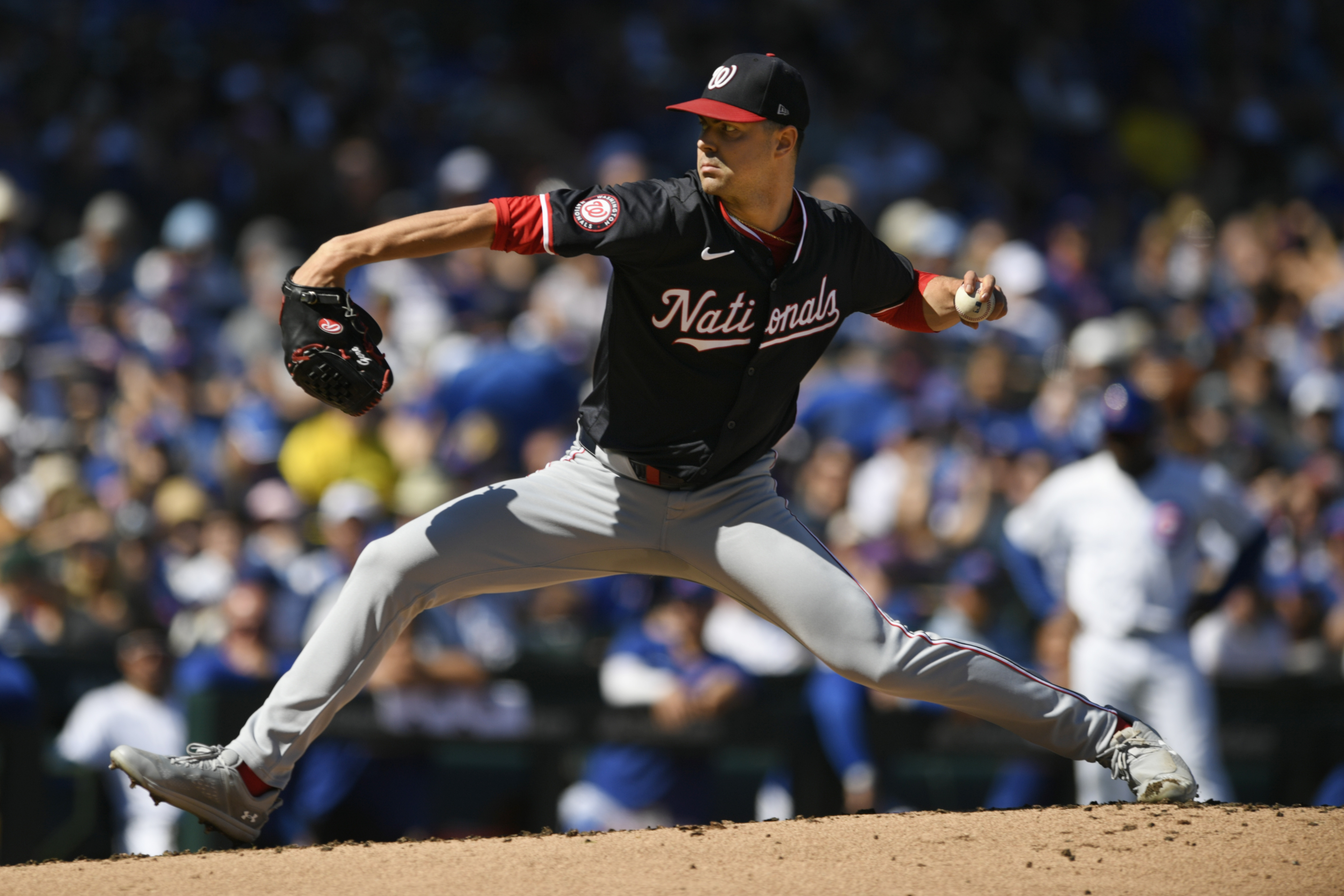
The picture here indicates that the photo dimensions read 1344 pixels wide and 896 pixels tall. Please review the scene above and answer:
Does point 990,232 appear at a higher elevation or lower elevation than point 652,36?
lower

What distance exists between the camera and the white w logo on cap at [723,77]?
138 inches

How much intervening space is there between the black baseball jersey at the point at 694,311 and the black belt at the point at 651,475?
0.5 inches

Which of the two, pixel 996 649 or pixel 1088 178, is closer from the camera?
pixel 996 649

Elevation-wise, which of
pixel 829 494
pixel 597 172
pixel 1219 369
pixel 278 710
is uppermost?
pixel 278 710

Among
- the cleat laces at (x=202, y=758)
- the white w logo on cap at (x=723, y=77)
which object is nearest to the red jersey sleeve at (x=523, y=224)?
the white w logo on cap at (x=723, y=77)

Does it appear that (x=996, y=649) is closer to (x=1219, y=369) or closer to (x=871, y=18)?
(x=1219, y=369)

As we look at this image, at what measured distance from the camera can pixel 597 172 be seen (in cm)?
1009

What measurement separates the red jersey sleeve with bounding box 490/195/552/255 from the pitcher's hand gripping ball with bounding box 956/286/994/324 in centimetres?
104

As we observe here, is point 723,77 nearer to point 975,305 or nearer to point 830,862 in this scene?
point 975,305

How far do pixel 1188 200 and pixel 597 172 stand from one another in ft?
14.2

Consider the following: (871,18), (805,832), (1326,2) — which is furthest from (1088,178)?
(805,832)

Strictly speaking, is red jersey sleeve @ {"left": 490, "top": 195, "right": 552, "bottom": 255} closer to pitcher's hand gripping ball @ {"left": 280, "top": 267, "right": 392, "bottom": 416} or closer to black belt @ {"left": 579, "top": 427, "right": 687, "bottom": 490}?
pitcher's hand gripping ball @ {"left": 280, "top": 267, "right": 392, "bottom": 416}

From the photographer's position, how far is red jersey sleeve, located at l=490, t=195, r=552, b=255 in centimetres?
329

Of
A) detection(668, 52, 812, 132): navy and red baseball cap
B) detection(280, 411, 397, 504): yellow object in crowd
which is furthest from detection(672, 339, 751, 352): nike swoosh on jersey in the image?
detection(280, 411, 397, 504): yellow object in crowd
